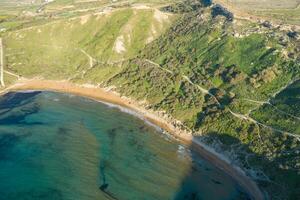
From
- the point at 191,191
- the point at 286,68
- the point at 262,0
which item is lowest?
the point at 191,191

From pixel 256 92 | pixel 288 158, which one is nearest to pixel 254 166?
pixel 288 158

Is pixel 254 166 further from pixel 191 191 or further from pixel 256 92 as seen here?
pixel 256 92

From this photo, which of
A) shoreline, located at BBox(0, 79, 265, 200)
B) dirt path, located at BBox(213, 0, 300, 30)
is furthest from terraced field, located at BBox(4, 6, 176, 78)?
dirt path, located at BBox(213, 0, 300, 30)

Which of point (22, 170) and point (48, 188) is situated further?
point (22, 170)

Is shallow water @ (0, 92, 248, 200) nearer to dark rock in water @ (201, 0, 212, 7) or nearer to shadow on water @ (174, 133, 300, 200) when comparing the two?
shadow on water @ (174, 133, 300, 200)

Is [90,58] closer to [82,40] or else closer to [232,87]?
[82,40]

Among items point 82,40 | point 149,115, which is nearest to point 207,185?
point 149,115
